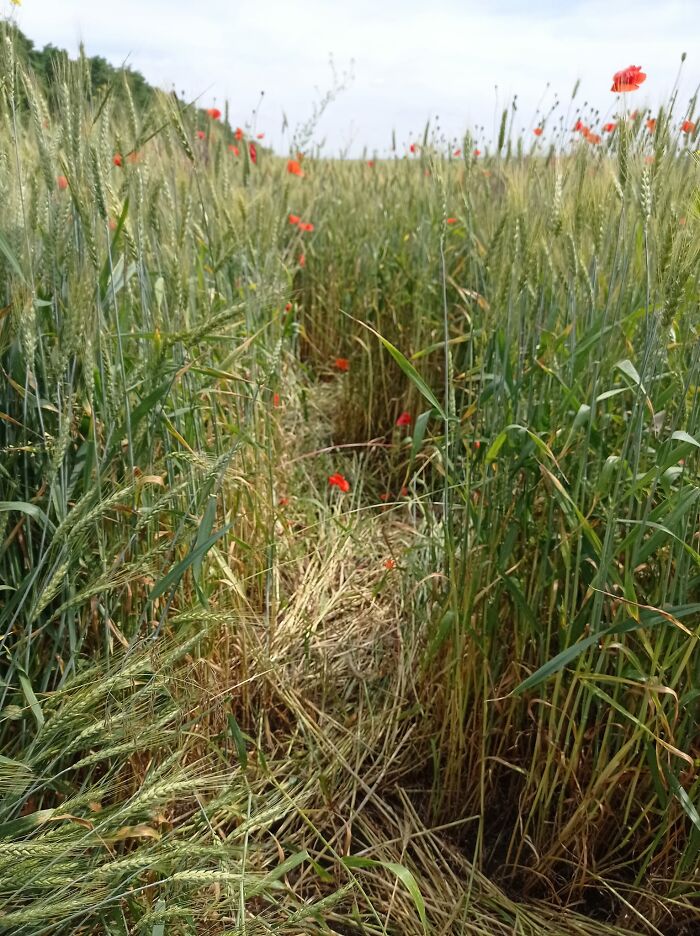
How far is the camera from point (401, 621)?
1.67m

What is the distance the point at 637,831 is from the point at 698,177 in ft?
3.61

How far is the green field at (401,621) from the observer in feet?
3.37

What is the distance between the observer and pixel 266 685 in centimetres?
154


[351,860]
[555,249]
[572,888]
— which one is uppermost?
[555,249]

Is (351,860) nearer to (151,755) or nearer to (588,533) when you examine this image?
(151,755)

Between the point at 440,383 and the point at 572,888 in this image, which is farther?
the point at 440,383

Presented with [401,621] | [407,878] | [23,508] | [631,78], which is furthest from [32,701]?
[631,78]

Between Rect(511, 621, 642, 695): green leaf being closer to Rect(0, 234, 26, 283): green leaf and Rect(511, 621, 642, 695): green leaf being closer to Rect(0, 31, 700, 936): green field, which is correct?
Rect(0, 31, 700, 936): green field

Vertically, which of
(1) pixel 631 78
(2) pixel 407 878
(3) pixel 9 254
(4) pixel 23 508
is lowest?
(2) pixel 407 878

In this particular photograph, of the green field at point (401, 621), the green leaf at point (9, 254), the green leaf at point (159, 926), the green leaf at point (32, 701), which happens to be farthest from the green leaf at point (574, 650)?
the green leaf at point (9, 254)

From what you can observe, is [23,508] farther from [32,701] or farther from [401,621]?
[401,621]

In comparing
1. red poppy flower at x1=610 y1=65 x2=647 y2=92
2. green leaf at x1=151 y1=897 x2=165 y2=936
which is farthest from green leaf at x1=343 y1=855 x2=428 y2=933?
red poppy flower at x1=610 y1=65 x2=647 y2=92

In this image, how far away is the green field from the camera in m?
1.03

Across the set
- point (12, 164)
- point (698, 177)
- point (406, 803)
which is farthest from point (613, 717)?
point (12, 164)
